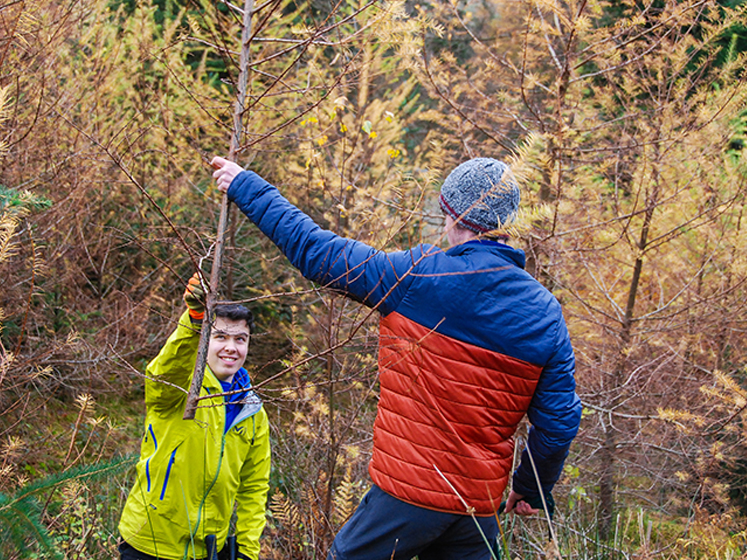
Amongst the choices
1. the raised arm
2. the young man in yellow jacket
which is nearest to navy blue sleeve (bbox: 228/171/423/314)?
the raised arm

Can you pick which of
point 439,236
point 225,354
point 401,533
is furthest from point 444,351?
point 439,236

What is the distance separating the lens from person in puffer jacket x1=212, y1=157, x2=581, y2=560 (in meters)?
1.87

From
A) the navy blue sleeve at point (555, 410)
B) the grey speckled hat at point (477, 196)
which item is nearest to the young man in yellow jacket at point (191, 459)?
the grey speckled hat at point (477, 196)

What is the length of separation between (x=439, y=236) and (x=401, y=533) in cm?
163

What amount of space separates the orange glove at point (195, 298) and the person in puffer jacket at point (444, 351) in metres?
0.29

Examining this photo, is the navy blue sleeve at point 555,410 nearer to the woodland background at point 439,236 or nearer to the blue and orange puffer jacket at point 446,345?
the blue and orange puffer jacket at point 446,345

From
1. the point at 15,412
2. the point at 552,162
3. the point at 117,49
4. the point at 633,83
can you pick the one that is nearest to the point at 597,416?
the point at 552,162

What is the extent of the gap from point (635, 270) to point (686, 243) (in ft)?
4.63

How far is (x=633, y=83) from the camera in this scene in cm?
451

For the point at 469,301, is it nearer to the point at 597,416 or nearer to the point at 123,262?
the point at 597,416

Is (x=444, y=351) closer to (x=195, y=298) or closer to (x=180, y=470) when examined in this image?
(x=195, y=298)

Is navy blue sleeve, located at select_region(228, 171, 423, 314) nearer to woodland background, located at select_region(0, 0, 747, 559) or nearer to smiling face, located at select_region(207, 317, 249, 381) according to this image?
smiling face, located at select_region(207, 317, 249, 381)

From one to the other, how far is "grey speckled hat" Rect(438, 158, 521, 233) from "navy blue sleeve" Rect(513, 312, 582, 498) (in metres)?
0.42

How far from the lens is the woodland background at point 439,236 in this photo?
323 centimetres
